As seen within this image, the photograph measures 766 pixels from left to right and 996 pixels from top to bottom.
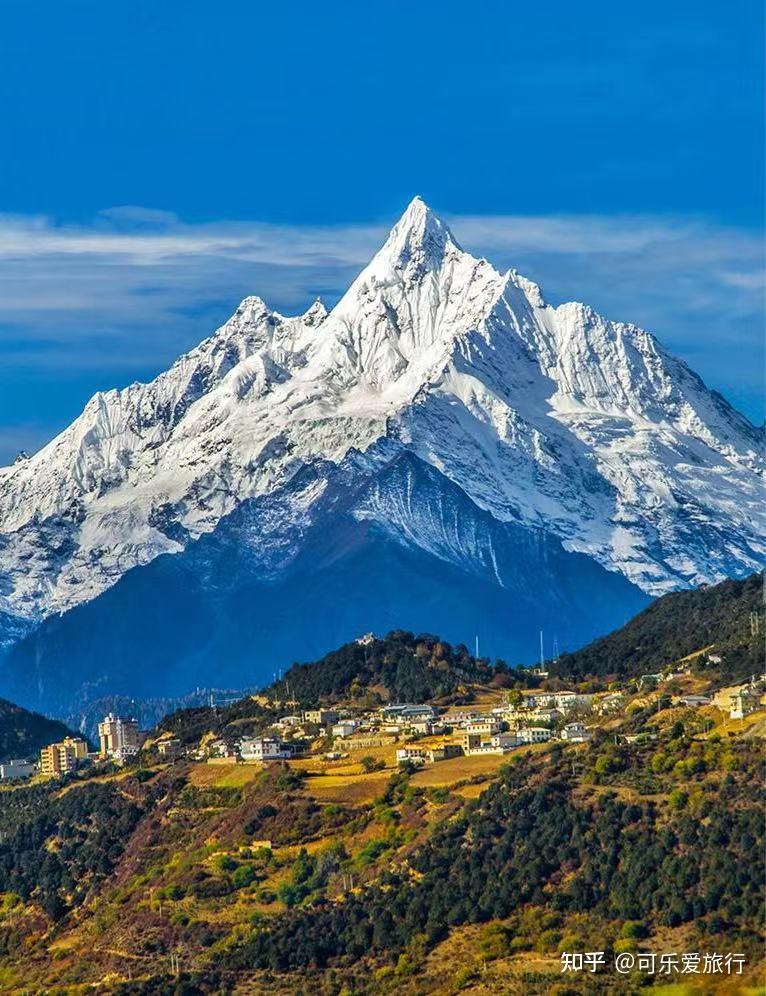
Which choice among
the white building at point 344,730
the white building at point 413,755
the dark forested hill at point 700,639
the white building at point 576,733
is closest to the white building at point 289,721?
the white building at point 344,730

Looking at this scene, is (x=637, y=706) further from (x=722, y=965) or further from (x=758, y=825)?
(x=722, y=965)

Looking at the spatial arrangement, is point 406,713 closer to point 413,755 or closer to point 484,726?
point 484,726

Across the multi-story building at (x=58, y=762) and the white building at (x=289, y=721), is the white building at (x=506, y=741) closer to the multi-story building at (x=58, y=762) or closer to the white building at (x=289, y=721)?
the white building at (x=289, y=721)

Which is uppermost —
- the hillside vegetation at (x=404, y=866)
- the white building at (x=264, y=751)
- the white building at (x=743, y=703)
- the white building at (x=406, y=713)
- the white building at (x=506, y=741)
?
the white building at (x=406, y=713)

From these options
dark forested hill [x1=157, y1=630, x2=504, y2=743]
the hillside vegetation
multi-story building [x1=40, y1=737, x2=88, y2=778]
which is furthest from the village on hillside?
dark forested hill [x1=157, y1=630, x2=504, y2=743]

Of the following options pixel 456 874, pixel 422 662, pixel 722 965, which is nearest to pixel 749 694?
pixel 456 874

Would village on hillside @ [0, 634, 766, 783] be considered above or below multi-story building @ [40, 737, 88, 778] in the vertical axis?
below

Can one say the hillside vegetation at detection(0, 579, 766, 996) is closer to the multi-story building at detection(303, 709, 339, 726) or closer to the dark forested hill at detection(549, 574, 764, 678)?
the dark forested hill at detection(549, 574, 764, 678)

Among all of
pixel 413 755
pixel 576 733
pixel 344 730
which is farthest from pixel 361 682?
pixel 576 733

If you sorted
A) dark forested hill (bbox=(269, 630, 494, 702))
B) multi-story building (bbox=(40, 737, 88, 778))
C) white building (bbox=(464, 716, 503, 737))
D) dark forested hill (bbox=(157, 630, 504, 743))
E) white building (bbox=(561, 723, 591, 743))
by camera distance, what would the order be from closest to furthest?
1. white building (bbox=(561, 723, 591, 743))
2. white building (bbox=(464, 716, 503, 737))
3. dark forested hill (bbox=(157, 630, 504, 743))
4. dark forested hill (bbox=(269, 630, 494, 702))
5. multi-story building (bbox=(40, 737, 88, 778))
